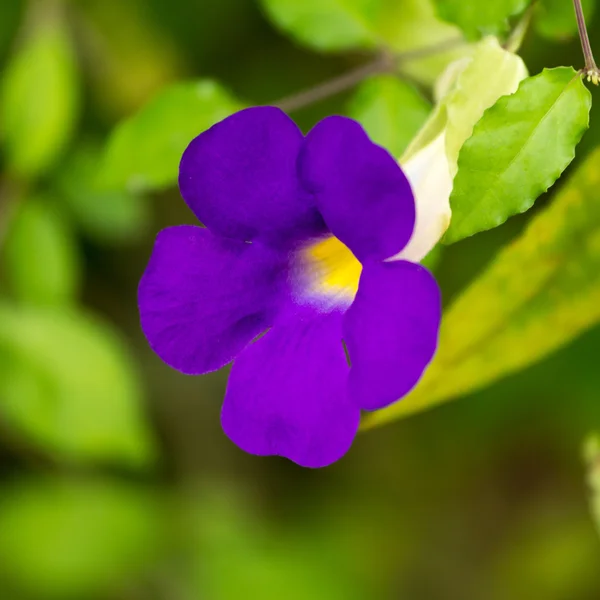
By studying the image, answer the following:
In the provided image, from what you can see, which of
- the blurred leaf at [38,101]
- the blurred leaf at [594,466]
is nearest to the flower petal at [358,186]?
the blurred leaf at [594,466]

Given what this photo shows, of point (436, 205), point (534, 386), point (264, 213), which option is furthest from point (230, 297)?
point (534, 386)

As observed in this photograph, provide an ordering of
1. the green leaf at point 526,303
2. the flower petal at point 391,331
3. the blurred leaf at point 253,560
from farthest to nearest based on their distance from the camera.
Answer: the blurred leaf at point 253,560, the green leaf at point 526,303, the flower petal at point 391,331

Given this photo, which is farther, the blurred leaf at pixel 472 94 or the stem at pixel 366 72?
the stem at pixel 366 72

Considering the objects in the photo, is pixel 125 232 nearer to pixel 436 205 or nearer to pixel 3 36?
pixel 3 36

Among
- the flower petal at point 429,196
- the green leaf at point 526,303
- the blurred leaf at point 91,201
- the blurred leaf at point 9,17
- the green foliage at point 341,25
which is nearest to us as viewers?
the flower petal at point 429,196

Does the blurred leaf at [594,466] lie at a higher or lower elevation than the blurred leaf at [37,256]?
lower

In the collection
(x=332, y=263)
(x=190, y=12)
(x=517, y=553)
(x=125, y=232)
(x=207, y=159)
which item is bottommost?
(x=517, y=553)

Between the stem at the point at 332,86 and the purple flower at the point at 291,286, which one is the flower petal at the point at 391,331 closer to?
the purple flower at the point at 291,286
